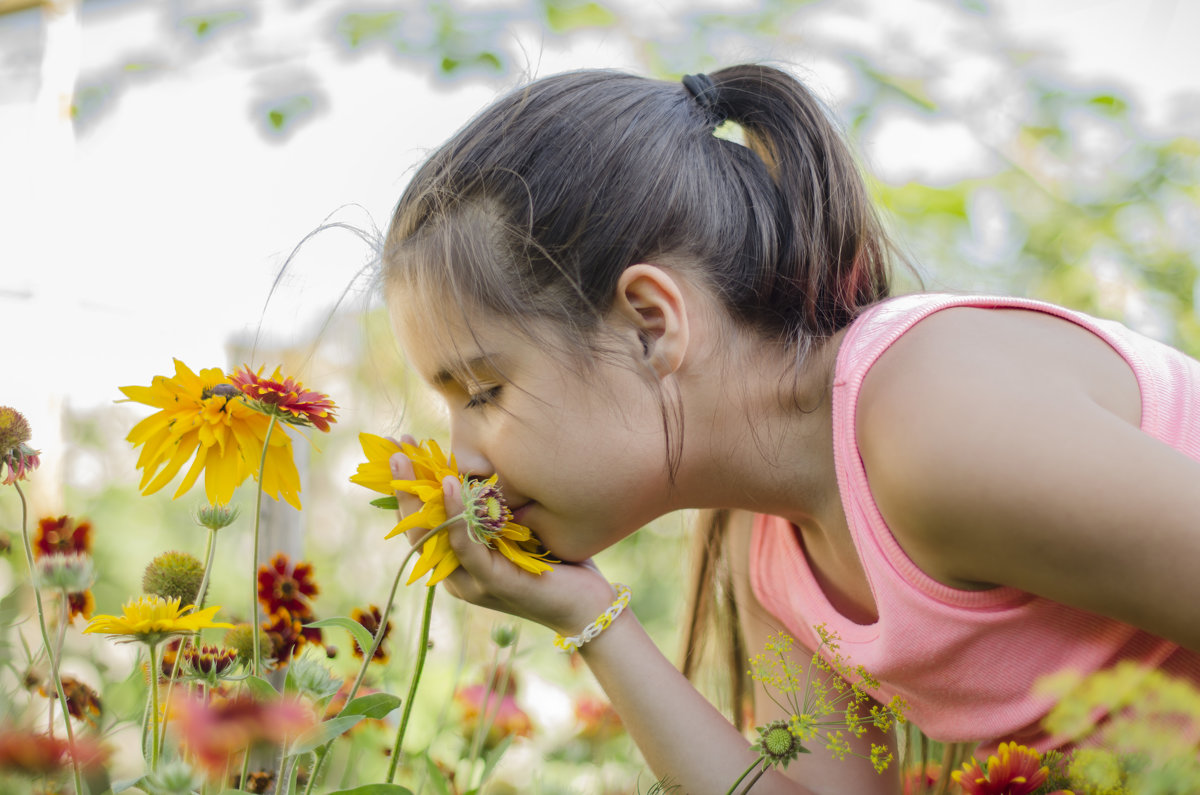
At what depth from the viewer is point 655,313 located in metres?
0.88

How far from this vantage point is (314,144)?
175 cm

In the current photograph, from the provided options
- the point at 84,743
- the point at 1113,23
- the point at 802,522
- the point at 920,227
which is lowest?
the point at 84,743

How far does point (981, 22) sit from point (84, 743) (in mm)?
2039

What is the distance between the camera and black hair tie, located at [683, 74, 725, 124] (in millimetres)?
1039

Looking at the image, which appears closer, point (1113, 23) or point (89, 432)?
point (89, 432)

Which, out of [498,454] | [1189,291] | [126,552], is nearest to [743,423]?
[498,454]

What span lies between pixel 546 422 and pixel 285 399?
29 centimetres

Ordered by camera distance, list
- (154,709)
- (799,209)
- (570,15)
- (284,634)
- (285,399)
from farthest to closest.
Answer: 1. (570,15)
2. (799,209)
3. (284,634)
4. (285,399)
5. (154,709)

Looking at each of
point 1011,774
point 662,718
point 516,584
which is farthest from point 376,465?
point 1011,774

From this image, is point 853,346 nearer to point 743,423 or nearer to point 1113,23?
point 743,423

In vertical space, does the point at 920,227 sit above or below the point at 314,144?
below

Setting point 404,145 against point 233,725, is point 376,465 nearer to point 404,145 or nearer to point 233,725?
point 233,725

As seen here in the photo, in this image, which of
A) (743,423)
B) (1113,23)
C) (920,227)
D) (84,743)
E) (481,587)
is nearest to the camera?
(84,743)

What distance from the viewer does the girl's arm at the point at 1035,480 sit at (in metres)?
0.63
